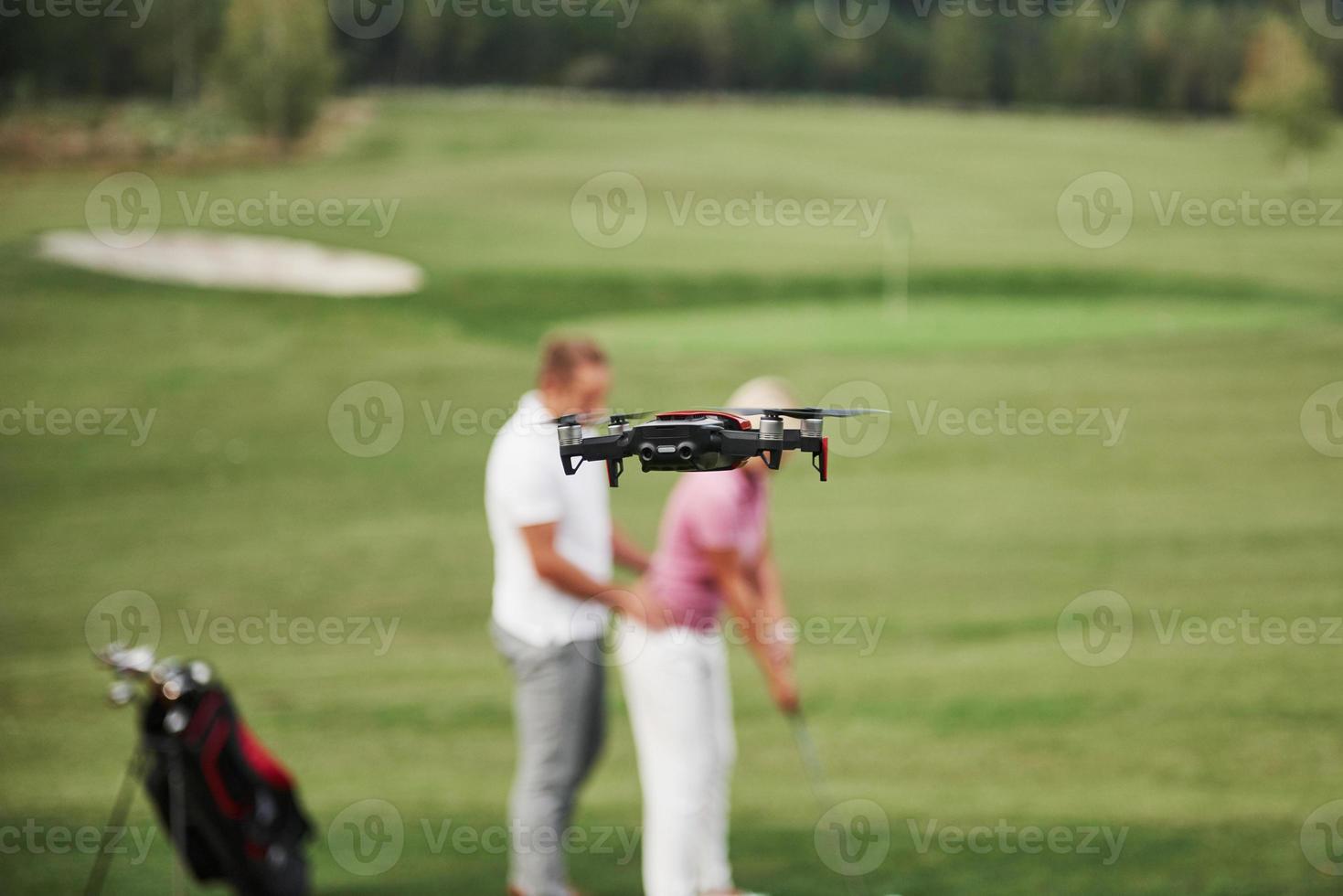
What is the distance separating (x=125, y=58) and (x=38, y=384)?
7.03 ft

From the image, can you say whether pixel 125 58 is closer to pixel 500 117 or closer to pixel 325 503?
Answer: pixel 500 117

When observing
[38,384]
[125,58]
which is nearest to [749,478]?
[38,384]

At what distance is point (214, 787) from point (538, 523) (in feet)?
3.01
